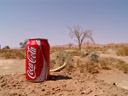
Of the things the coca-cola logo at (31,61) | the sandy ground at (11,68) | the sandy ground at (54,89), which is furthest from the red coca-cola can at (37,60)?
the sandy ground at (11,68)

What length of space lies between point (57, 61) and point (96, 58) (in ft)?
7.48

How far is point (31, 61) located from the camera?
3.04 meters

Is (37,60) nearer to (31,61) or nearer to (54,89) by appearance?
(31,61)

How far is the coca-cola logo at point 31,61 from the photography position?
119 inches

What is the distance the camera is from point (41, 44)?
3053 millimetres

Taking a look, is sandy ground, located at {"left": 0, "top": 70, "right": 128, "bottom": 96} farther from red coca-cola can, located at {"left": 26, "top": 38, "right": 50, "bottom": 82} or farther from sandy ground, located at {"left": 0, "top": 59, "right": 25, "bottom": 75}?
sandy ground, located at {"left": 0, "top": 59, "right": 25, "bottom": 75}

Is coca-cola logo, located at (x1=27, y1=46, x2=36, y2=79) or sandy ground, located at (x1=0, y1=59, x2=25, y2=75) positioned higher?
coca-cola logo, located at (x1=27, y1=46, x2=36, y2=79)

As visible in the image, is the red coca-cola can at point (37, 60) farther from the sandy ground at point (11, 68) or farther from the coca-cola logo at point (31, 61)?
the sandy ground at point (11, 68)

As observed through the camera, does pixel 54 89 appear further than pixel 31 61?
No

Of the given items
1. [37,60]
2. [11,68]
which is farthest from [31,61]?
[11,68]

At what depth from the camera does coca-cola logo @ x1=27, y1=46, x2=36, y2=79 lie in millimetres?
3014

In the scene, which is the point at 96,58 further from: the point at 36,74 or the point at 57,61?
the point at 36,74

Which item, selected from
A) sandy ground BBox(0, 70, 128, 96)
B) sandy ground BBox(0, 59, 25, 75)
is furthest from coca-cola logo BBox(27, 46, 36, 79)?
sandy ground BBox(0, 59, 25, 75)

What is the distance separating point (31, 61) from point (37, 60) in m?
0.14
